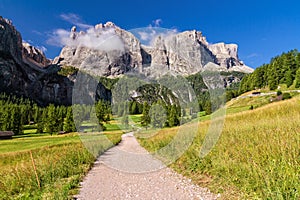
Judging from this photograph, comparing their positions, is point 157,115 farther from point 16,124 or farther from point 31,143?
point 16,124

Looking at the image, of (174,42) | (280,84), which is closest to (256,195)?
(174,42)

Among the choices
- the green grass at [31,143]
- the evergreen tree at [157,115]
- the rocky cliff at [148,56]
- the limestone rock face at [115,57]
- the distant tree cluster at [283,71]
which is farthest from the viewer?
the distant tree cluster at [283,71]

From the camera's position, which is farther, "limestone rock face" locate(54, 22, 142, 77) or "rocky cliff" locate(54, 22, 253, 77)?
"limestone rock face" locate(54, 22, 142, 77)

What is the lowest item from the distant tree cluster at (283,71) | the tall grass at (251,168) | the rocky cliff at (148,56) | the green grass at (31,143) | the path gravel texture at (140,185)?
the green grass at (31,143)

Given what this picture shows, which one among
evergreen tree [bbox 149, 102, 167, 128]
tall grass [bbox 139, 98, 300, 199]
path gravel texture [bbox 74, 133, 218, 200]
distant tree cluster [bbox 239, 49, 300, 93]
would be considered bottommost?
path gravel texture [bbox 74, 133, 218, 200]

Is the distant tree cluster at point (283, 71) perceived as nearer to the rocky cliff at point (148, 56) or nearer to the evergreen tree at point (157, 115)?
the evergreen tree at point (157, 115)

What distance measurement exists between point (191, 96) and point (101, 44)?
4.67 metres

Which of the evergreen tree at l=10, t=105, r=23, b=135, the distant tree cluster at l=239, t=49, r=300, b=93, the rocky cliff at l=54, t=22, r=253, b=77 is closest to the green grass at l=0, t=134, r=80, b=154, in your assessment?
the rocky cliff at l=54, t=22, r=253, b=77

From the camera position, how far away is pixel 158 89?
32.9 feet

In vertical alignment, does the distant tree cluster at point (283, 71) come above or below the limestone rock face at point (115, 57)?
above

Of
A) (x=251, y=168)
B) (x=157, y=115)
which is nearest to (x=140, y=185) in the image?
(x=251, y=168)

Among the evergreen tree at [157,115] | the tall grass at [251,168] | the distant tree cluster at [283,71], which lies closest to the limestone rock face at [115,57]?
the evergreen tree at [157,115]

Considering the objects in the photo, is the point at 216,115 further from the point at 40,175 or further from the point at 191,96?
the point at 40,175

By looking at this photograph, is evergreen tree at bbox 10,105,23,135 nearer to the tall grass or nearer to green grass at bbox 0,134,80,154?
green grass at bbox 0,134,80,154
